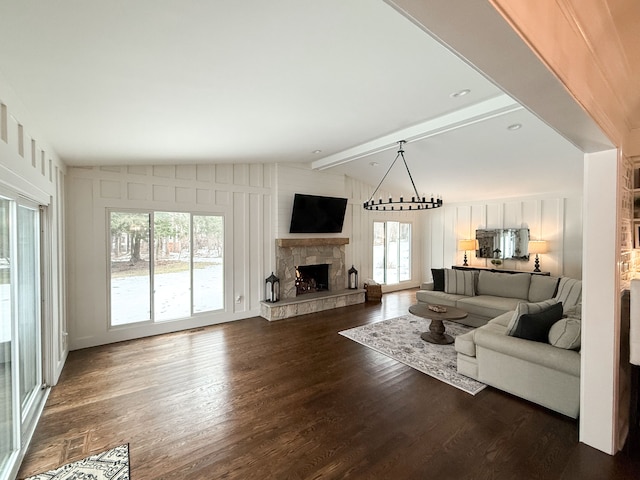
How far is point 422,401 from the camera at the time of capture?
292 cm

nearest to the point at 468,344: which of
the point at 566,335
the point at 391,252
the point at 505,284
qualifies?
the point at 566,335

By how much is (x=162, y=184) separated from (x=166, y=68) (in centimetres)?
340

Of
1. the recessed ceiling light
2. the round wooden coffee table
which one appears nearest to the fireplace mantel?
the round wooden coffee table

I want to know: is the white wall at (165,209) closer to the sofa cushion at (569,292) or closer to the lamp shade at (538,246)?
the sofa cushion at (569,292)

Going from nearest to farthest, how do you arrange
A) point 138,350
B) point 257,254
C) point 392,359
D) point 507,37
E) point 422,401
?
point 507,37 → point 422,401 → point 392,359 → point 138,350 → point 257,254

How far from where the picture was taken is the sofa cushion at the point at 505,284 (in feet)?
17.7

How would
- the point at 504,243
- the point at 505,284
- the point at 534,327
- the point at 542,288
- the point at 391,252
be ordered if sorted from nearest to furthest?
the point at 534,327 < the point at 542,288 < the point at 505,284 < the point at 504,243 < the point at 391,252

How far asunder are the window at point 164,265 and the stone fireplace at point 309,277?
1.21 metres

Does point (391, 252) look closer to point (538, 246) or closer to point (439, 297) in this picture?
point (439, 297)

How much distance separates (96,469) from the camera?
2.08 meters

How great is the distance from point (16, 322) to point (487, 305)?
5.86 m

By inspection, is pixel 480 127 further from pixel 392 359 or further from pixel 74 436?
pixel 74 436

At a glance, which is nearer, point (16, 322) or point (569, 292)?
point (16, 322)

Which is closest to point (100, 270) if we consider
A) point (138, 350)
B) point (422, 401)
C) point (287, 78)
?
point (138, 350)
